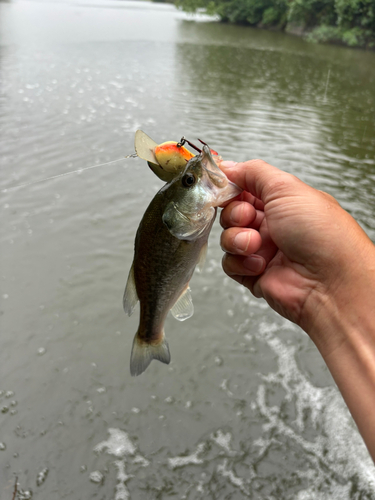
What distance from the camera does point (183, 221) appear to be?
2125 millimetres

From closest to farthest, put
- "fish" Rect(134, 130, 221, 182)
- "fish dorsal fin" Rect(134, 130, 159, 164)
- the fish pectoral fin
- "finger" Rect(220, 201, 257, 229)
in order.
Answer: "fish dorsal fin" Rect(134, 130, 159, 164) < "fish" Rect(134, 130, 221, 182) < the fish pectoral fin < "finger" Rect(220, 201, 257, 229)

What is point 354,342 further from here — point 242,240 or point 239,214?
point 239,214

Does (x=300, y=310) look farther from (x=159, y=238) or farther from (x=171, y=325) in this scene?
(x=171, y=325)

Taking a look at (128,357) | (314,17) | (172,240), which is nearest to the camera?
(172,240)

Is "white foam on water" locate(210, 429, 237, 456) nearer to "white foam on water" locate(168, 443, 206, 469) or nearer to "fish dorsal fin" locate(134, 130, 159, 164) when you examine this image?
"white foam on water" locate(168, 443, 206, 469)

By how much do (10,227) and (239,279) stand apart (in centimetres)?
524

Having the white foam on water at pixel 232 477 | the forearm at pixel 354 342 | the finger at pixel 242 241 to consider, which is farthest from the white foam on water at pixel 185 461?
the finger at pixel 242 241

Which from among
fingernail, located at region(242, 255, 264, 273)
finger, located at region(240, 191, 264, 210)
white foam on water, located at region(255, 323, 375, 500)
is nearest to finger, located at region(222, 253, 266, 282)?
fingernail, located at region(242, 255, 264, 273)

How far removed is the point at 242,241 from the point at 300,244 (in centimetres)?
37

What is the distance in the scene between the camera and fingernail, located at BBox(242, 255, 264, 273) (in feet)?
9.06

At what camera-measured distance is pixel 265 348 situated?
510 centimetres

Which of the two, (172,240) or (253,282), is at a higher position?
(172,240)

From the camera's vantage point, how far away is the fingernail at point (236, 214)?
8.32ft

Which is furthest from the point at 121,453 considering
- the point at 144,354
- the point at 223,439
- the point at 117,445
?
the point at 144,354
